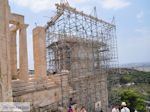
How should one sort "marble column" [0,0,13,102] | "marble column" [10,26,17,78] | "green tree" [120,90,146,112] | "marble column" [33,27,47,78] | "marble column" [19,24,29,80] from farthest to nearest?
"green tree" [120,90,146,112] < "marble column" [10,26,17,78] < "marble column" [33,27,47,78] < "marble column" [19,24,29,80] < "marble column" [0,0,13,102]

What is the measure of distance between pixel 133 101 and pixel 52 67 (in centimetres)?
1129

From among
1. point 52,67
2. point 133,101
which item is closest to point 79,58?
point 52,67

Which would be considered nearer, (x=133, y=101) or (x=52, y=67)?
(x=52, y=67)

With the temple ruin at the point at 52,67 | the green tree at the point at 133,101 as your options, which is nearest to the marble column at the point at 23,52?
the temple ruin at the point at 52,67

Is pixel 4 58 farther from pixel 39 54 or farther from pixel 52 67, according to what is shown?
pixel 52 67

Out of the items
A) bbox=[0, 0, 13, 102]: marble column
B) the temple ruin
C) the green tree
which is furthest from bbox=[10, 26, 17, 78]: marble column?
the green tree

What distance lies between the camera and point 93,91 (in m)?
11.8

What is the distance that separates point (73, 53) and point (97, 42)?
9.66 ft

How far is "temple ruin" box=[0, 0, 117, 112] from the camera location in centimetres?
629

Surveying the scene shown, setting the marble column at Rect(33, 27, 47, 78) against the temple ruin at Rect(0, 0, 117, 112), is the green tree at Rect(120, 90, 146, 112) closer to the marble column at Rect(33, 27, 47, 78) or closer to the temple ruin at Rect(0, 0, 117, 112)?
the temple ruin at Rect(0, 0, 117, 112)

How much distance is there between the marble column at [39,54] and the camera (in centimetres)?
874

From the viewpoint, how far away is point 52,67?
12.8 m

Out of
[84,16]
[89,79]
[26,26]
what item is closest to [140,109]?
[89,79]

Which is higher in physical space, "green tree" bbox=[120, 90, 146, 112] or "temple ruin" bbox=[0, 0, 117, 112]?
"temple ruin" bbox=[0, 0, 117, 112]
